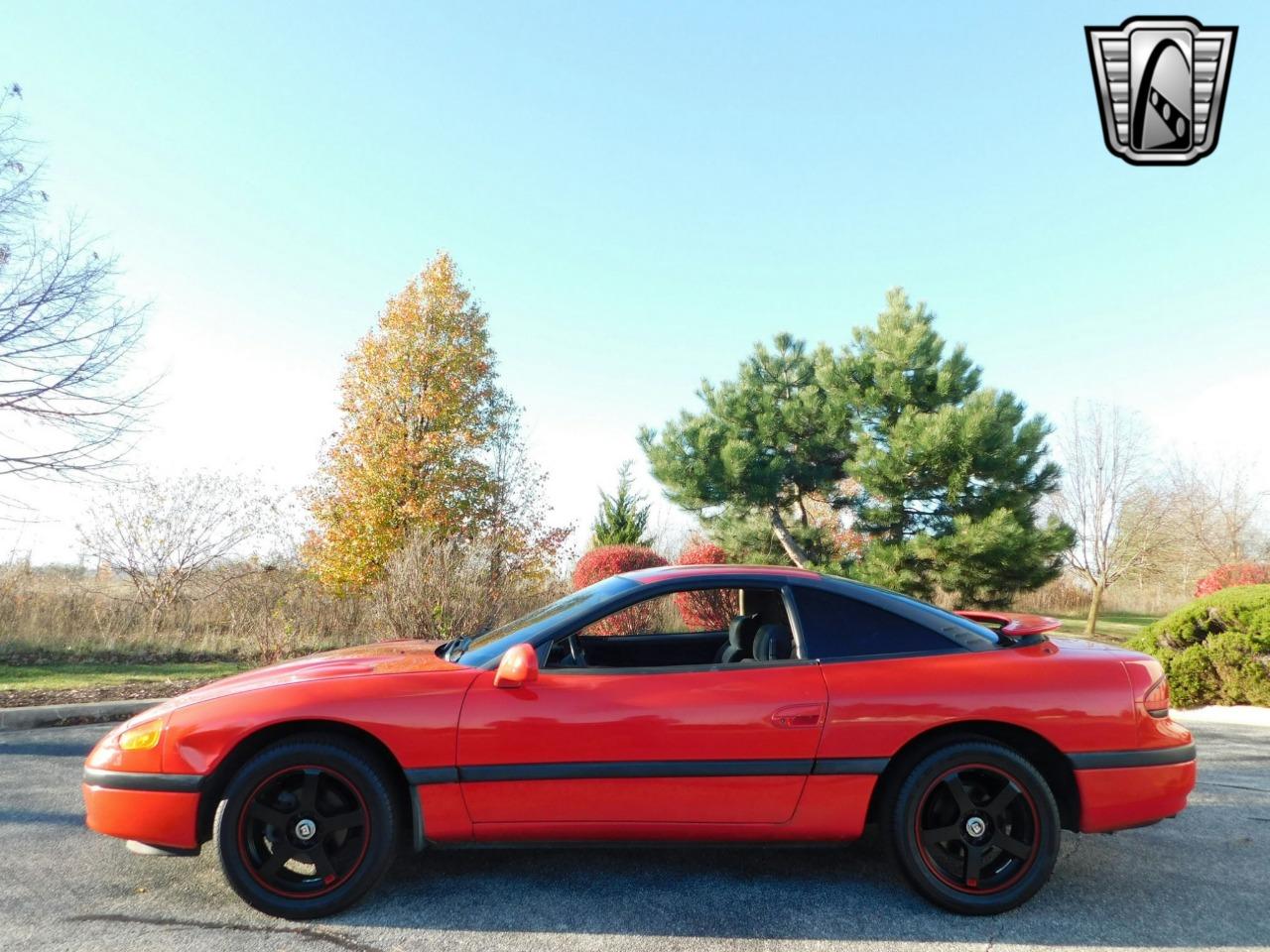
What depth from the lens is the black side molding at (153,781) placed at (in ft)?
10.3

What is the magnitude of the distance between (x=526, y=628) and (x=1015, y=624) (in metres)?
2.33

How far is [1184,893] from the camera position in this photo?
11.3 ft

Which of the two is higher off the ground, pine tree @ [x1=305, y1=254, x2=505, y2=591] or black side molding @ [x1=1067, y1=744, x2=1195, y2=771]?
pine tree @ [x1=305, y1=254, x2=505, y2=591]

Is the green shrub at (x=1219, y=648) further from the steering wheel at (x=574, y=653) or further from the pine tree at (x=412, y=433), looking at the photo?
the pine tree at (x=412, y=433)

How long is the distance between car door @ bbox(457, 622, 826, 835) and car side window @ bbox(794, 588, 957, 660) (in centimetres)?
28

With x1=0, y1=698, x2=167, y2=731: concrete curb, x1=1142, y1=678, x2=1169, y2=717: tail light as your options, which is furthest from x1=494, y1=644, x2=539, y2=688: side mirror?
x1=0, y1=698, x2=167, y2=731: concrete curb

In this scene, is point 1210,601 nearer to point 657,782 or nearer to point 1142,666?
point 1142,666

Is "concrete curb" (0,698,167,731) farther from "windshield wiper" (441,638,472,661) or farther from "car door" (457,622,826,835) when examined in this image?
"car door" (457,622,826,835)

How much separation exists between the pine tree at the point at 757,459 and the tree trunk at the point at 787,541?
24mm

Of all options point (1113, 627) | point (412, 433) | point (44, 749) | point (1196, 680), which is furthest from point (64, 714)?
point (1113, 627)

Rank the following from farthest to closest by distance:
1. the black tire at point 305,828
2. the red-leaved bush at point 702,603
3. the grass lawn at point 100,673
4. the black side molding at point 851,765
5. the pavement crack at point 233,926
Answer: the red-leaved bush at point 702,603
the grass lawn at point 100,673
the black side molding at point 851,765
the black tire at point 305,828
the pavement crack at point 233,926

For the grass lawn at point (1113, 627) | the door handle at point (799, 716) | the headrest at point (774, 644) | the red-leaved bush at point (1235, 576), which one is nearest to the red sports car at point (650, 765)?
the door handle at point (799, 716)

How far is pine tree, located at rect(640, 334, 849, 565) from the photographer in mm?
19188

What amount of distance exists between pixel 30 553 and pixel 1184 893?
1596 cm
